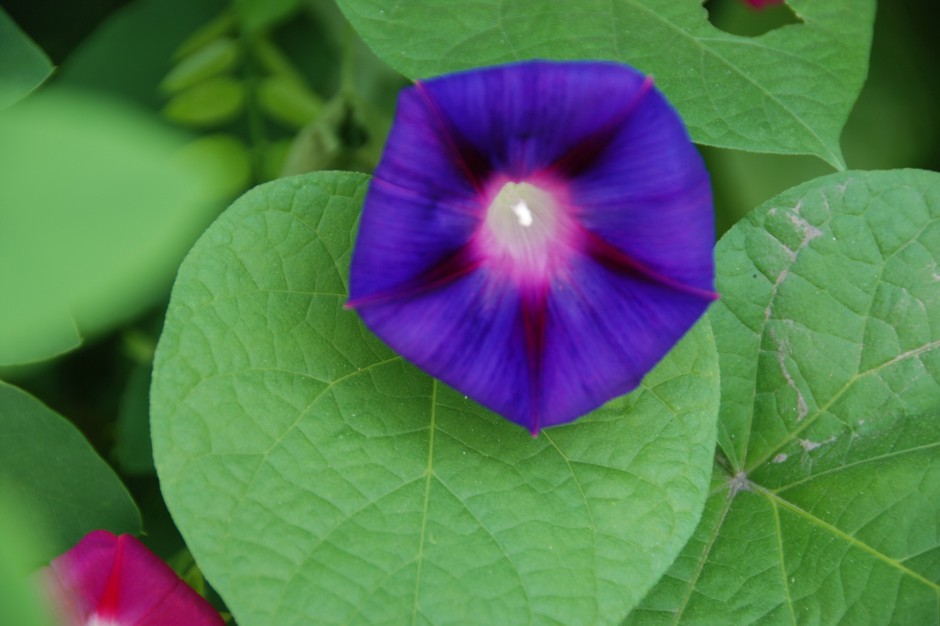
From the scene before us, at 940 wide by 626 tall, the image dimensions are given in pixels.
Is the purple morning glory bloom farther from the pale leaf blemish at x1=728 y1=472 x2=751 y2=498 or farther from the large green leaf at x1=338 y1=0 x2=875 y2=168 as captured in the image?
the pale leaf blemish at x1=728 y1=472 x2=751 y2=498

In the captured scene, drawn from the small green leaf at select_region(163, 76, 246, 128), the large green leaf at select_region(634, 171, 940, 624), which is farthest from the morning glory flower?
the small green leaf at select_region(163, 76, 246, 128)

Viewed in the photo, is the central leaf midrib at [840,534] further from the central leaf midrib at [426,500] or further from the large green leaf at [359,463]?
the central leaf midrib at [426,500]

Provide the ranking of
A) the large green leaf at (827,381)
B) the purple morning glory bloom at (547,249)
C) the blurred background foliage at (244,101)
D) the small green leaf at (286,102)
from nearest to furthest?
the purple morning glory bloom at (547,249) < the large green leaf at (827,381) < the blurred background foliage at (244,101) < the small green leaf at (286,102)

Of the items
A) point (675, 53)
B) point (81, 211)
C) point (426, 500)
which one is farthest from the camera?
point (675, 53)

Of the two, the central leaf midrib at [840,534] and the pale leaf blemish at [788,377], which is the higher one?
the pale leaf blemish at [788,377]

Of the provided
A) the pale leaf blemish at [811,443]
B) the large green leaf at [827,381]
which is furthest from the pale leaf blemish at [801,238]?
the pale leaf blemish at [811,443]

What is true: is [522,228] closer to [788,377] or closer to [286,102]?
[788,377]

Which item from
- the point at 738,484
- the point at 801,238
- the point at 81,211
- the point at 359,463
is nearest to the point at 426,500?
the point at 359,463
